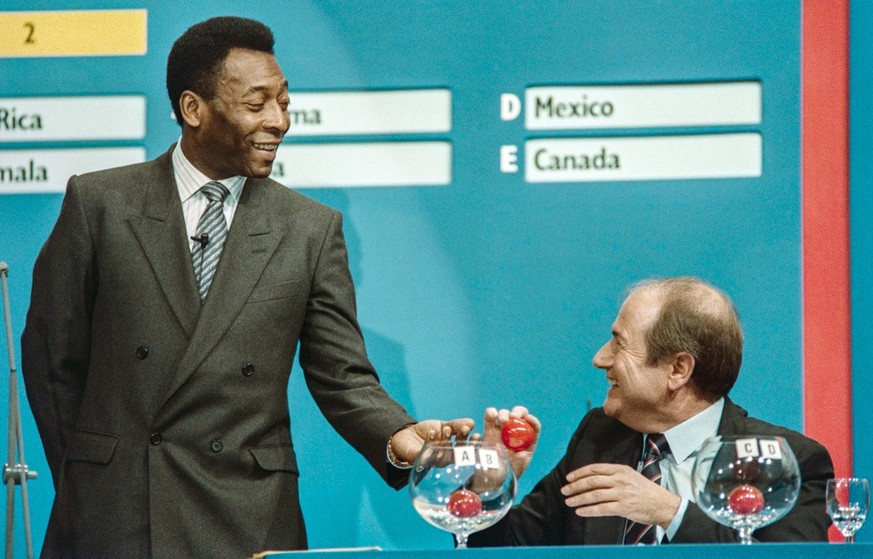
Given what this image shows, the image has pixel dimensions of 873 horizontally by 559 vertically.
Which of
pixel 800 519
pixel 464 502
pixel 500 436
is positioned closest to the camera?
pixel 464 502

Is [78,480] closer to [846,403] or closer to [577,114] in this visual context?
[577,114]

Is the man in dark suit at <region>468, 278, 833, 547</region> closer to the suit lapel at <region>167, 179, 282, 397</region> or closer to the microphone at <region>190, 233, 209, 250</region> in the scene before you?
the suit lapel at <region>167, 179, 282, 397</region>

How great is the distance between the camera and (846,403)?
3.28 metres

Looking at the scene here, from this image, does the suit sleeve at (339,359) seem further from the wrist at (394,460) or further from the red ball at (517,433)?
the red ball at (517,433)

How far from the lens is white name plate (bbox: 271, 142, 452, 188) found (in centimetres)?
340

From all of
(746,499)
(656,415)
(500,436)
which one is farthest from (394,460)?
(746,499)

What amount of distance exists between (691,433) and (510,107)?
4.09 ft

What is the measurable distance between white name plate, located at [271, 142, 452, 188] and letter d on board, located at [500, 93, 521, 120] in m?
0.17

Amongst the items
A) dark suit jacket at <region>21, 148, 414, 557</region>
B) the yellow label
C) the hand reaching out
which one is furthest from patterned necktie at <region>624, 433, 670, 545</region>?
the yellow label

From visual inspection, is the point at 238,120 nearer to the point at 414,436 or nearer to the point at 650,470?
the point at 414,436

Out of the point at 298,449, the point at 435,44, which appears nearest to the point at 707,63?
the point at 435,44

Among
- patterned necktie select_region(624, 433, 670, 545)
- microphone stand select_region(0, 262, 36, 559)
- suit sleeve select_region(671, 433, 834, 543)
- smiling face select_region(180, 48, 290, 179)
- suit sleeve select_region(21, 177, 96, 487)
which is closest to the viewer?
suit sleeve select_region(671, 433, 834, 543)

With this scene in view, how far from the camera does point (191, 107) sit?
2.54m

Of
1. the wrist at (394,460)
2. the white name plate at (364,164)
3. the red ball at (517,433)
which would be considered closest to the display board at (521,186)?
the white name plate at (364,164)
